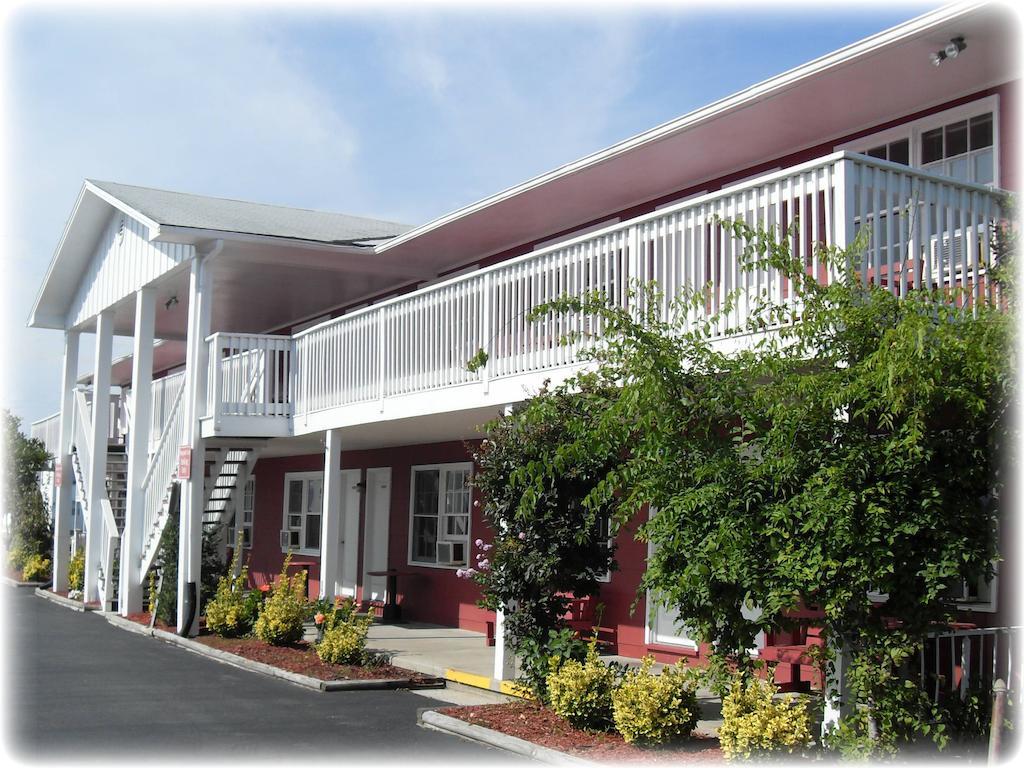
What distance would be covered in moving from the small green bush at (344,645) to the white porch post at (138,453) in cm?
723

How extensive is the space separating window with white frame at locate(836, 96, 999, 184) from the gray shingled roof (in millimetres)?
→ 9179

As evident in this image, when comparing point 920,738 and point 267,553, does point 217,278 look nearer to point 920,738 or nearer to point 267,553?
point 267,553

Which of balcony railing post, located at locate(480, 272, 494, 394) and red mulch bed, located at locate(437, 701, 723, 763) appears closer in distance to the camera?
red mulch bed, located at locate(437, 701, 723, 763)

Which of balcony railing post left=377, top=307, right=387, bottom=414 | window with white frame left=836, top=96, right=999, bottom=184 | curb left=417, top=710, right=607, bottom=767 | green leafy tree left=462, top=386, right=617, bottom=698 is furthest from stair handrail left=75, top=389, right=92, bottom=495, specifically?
window with white frame left=836, top=96, right=999, bottom=184

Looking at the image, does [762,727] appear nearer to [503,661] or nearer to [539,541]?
[539,541]

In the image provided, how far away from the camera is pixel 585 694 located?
30.4 feet

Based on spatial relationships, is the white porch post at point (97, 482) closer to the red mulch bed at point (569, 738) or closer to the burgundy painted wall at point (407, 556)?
the burgundy painted wall at point (407, 556)

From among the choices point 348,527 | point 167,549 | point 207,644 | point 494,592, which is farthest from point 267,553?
point 494,592

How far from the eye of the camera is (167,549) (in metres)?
17.7

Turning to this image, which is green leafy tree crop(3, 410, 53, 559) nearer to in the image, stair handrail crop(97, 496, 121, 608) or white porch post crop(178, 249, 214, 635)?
stair handrail crop(97, 496, 121, 608)

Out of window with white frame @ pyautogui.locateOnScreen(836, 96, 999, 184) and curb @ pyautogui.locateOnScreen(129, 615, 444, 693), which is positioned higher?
window with white frame @ pyautogui.locateOnScreen(836, 96, 999, 184)

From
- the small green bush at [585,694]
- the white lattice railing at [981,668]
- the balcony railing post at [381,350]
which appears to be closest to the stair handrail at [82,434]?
the balcony railing post at [381,350]

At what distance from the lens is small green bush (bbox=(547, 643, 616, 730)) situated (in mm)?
9273

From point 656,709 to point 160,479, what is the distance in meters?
12.7
